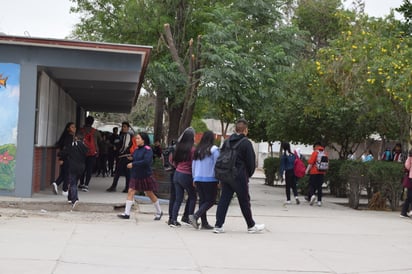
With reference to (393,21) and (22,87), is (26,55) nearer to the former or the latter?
(22,87)

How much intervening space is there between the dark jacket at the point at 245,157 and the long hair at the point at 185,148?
922mm

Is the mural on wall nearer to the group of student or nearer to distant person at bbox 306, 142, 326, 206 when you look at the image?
the group of student

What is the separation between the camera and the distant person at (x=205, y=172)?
11.3 meters

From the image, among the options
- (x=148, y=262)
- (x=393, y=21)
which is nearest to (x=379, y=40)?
(x=393, y=21)

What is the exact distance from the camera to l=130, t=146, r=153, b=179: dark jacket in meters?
12.1

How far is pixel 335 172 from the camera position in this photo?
22.1 m

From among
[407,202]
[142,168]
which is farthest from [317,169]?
[142,168]

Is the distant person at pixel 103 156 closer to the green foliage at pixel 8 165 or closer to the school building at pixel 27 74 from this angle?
the school building at pixel 27 74

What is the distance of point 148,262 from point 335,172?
48.9 feet

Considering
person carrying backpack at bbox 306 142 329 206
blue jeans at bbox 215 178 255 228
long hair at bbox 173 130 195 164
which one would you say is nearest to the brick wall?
long hair at bbox 173 130 195 164

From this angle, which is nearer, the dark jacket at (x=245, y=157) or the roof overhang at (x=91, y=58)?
the dark jacket at (x=245, y=157)

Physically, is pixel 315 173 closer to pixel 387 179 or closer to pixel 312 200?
pixel 312 200

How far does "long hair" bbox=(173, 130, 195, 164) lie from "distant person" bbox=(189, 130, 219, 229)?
9.6 inches

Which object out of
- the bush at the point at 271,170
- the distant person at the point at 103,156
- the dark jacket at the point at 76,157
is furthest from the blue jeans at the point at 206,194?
the bush at the point at 271,170
